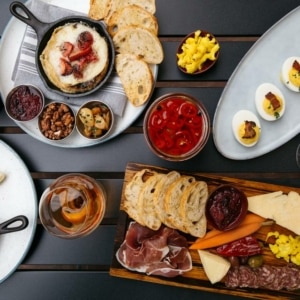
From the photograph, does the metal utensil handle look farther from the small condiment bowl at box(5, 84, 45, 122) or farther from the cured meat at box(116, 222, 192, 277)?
the cured meat at box(116, 222, 192, 277)

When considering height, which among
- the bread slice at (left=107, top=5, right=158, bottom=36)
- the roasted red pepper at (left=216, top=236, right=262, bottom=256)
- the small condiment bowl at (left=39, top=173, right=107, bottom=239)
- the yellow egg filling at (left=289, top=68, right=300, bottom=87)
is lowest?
the roasted red pepper at (left=216, top=236, right=262, bottom=256)

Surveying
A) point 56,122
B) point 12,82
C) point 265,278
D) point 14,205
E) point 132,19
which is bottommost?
point 265,278

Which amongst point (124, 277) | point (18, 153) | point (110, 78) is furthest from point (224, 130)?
point (18, 153)

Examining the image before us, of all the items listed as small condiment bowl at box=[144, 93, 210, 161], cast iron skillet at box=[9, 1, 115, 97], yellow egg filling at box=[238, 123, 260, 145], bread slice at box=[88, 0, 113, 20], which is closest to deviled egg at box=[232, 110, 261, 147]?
yellow egg filling at box=[238, 123, 260, 145]

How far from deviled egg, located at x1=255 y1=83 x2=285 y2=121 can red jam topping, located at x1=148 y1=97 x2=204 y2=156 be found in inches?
7.8

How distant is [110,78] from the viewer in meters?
1.47

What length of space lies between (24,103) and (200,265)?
0.75 m

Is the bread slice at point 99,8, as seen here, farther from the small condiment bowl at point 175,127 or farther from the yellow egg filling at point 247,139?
the yellow egg filling at point 247,139

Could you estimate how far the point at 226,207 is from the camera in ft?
4.64

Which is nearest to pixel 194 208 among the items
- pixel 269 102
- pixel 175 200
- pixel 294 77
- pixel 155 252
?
pixel 175 200

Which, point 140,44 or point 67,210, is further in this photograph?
point 140,44

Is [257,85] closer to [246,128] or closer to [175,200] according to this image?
[246,128]

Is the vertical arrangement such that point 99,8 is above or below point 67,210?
above

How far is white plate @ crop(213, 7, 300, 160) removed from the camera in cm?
146
